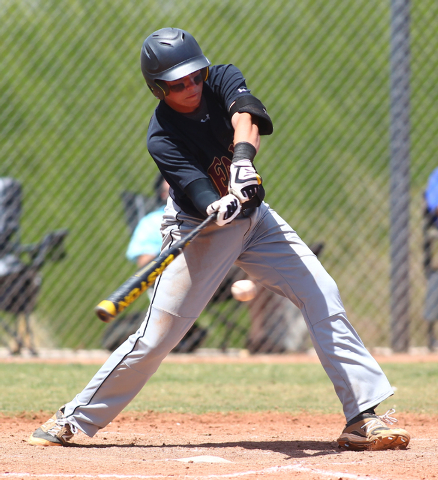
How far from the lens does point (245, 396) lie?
4566 mm

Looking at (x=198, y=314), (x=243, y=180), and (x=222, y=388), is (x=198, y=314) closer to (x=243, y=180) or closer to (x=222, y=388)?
(x=243, y=180)

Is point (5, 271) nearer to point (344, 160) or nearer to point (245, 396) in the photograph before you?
point (245, 396)

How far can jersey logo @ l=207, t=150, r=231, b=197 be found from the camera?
314cm

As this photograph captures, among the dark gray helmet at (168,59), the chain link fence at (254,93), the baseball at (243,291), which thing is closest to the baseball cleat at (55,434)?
the baseball at (243,291)

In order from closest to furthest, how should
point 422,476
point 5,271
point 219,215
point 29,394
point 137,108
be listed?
point 422,476
point 219,215
point 29,394
point 5,271
point 137,108

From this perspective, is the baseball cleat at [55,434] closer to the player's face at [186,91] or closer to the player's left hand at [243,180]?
the player's left hand at [243,180]

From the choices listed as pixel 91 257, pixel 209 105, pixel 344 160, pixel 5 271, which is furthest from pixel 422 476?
pixel 344 160

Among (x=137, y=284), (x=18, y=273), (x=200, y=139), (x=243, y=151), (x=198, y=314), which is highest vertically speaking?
(x=243, y=151)

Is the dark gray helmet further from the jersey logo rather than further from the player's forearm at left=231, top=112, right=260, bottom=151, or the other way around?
the jersey logo

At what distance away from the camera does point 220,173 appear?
3160mm

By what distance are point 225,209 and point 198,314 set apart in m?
0.58

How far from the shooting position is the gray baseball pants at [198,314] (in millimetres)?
3025

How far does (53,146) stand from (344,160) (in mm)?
3486

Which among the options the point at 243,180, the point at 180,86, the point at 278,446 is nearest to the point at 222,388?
the point at 278,446
